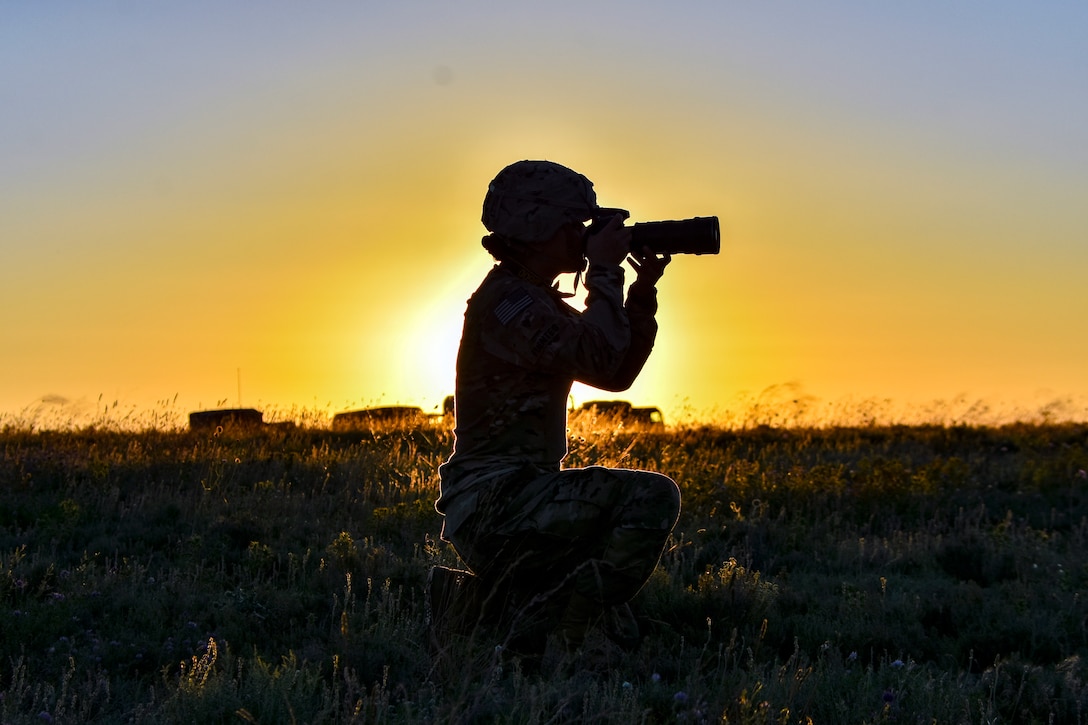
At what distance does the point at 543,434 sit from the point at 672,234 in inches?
43.8

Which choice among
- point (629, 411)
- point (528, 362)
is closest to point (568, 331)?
point (528, 362)

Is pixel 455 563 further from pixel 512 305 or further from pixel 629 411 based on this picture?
pixel 629 411

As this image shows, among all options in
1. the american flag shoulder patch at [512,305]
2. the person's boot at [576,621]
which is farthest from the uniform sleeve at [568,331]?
the person's boot at [576,621]

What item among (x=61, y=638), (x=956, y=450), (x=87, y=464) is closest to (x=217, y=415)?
(x=87, y=464)

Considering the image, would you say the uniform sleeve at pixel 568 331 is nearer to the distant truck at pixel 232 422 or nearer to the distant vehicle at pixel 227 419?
the distant truck at pixel 232 422

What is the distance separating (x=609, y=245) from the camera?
5402 mm

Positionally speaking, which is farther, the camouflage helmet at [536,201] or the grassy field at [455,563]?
the camouflage helmet at [536,201]

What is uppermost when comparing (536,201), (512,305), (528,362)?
(536,201)

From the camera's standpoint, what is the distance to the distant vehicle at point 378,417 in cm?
1588

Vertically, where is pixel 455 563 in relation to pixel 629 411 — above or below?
below

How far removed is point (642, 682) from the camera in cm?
534

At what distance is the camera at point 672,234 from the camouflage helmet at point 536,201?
12 centimetres

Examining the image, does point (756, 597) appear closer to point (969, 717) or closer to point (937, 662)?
point (937, 662)

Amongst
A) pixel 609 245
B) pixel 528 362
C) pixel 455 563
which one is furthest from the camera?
pixel 455 563
